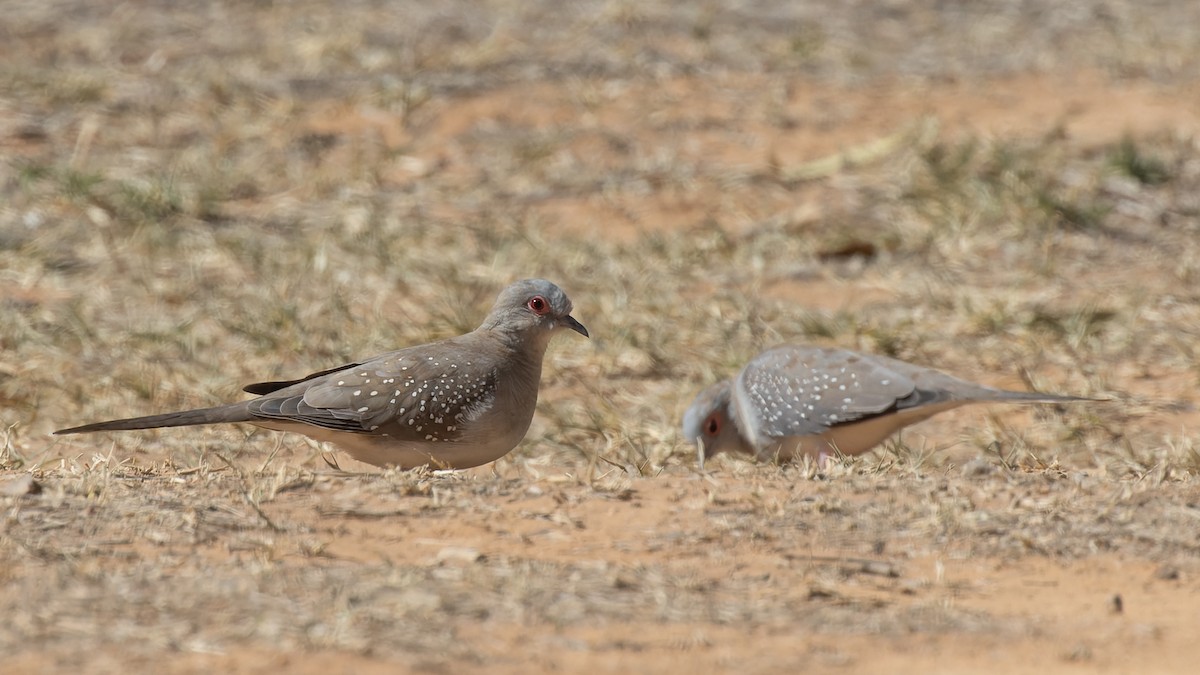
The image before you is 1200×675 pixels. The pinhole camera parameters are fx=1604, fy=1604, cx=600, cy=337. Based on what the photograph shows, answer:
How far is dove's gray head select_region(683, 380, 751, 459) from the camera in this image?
21.6 feet

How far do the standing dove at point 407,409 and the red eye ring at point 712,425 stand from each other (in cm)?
95

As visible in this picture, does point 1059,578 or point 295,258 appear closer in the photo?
point 1059,578

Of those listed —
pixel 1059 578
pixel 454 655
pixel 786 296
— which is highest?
pixel 454 655

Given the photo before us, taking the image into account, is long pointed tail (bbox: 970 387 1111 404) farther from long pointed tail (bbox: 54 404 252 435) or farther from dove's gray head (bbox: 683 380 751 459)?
long pointed tail (bbox: 54 404 252 435)

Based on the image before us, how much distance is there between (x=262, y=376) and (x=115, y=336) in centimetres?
98

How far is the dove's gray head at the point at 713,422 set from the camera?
6.57 m

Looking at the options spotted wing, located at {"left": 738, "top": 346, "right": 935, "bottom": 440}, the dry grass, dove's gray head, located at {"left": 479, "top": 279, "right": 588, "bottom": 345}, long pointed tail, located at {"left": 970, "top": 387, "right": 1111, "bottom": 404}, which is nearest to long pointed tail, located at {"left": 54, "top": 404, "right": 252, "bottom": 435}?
the dry grass

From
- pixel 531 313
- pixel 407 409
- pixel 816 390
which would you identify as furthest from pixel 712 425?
pixel 407 409

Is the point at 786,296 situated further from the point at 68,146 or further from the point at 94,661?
the point at 94,661

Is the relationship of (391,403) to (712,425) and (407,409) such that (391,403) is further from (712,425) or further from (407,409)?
(712,425)

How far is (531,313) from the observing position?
242 inches

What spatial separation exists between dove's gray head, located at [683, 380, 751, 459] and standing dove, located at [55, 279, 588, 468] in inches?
35.3

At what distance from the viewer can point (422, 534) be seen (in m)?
4.59

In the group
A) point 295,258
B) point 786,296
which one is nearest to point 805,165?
point 786,296
